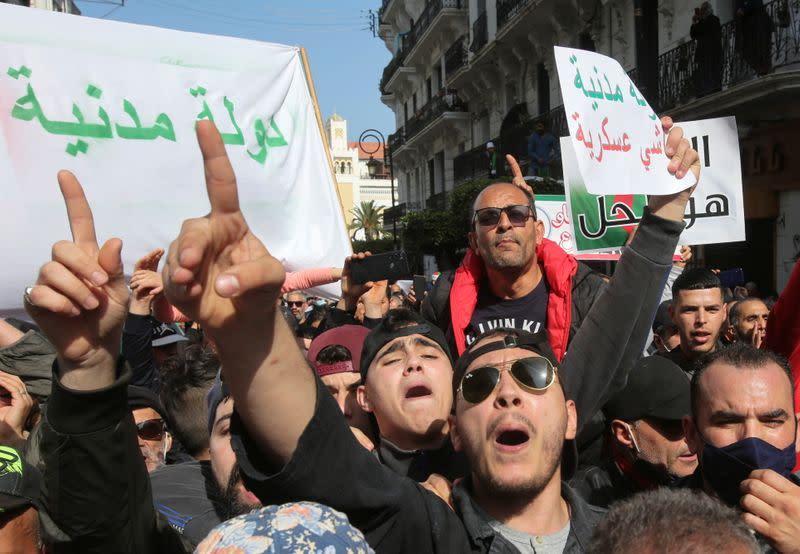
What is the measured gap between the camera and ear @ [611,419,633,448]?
2.53 metres

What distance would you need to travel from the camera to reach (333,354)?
3188mm

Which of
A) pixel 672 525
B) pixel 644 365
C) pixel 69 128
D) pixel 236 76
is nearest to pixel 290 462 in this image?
pixel 672 525

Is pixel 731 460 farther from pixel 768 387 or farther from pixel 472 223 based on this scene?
pixel 472 223

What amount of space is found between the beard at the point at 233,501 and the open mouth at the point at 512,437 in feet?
2.34

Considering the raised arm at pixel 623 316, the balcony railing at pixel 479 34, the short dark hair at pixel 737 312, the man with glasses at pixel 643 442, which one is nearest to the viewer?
the raised arm at pixel 623 316

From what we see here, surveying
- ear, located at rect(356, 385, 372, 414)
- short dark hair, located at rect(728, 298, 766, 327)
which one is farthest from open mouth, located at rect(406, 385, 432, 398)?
short dark hair, located at rect(728, 298, 766, 327)

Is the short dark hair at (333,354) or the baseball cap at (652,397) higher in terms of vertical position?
the short dark hair at (333,354)

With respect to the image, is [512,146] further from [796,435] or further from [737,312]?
[796,435]

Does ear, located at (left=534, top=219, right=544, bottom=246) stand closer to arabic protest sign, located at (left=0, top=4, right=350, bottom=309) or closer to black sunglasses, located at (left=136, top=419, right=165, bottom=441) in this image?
arabic protest sign, located at (left=0, top=4, right=350, bottom=309)

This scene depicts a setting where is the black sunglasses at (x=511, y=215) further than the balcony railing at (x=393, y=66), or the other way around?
the balcony railing at (x=393, y=66)

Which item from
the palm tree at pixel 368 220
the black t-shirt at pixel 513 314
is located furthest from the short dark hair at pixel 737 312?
the palm tree at pixel 368 220

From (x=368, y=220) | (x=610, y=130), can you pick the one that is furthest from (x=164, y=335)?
(x=368, y=220)

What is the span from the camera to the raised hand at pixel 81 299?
1412mm

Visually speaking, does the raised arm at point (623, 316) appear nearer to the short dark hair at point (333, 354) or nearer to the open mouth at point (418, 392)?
the open mouth at point (418, 392)
